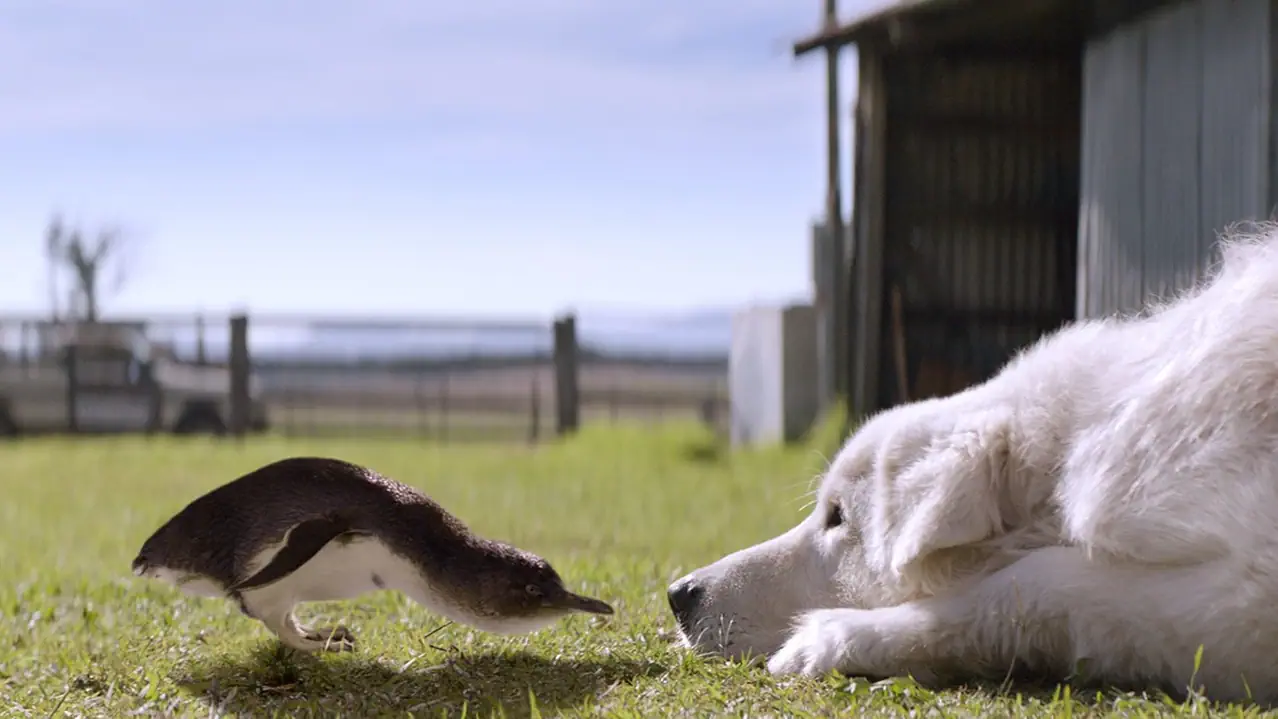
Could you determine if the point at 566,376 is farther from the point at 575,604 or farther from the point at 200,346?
the point at 575,604

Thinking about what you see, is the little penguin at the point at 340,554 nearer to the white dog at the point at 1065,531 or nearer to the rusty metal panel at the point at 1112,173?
the white dog at the point at 1065,531

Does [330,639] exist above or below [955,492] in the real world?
below

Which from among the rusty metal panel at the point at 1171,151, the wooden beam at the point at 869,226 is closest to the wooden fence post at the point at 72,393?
the wooden beam at the point at 869,226

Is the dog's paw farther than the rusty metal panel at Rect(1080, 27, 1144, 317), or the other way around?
the rusty metal panel at Rect(1080, 27, 1144, 317)

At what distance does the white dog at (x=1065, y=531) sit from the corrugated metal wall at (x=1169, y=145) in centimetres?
415

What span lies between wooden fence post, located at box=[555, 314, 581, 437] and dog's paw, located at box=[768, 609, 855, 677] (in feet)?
43.0

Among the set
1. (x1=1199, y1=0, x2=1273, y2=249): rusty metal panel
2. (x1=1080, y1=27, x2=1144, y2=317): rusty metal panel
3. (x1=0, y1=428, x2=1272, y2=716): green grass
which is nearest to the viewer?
(x1=0, y1=428, x2=1272, y2=716): green grass

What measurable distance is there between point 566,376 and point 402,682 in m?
13.0

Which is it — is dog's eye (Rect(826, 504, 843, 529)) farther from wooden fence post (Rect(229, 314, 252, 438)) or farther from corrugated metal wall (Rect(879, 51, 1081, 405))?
wooden fence post (Rect(229, 314, 252, 438))

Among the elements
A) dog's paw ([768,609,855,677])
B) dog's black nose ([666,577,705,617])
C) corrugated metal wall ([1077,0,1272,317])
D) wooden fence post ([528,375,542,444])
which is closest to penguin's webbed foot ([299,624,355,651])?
dog's black nose ([666,577,705,617])

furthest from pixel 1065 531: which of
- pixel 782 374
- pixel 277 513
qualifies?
pixel 782 374

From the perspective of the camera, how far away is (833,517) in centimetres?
345

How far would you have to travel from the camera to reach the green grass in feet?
9.50

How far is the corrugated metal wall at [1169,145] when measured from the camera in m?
6.91
